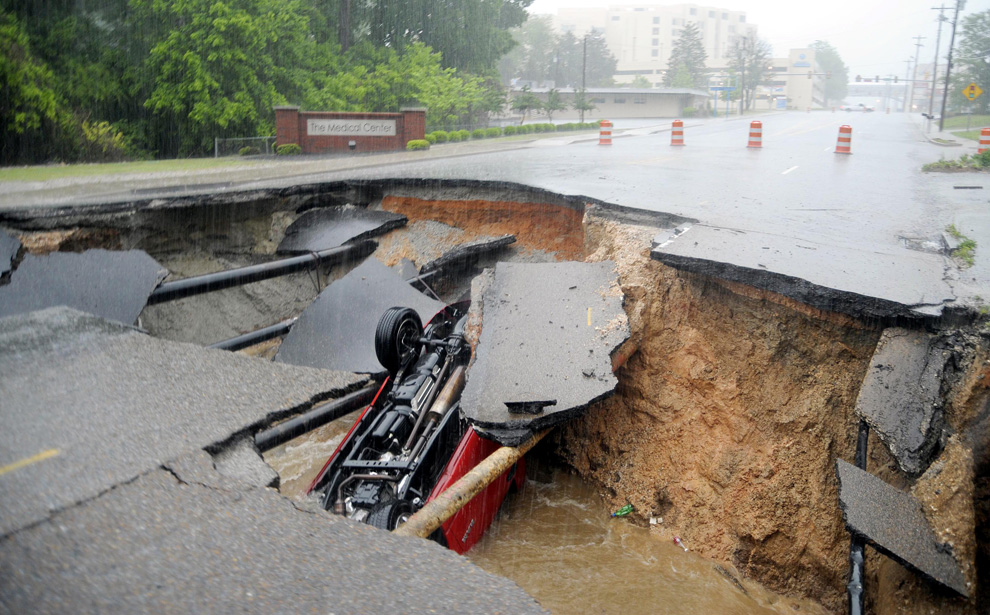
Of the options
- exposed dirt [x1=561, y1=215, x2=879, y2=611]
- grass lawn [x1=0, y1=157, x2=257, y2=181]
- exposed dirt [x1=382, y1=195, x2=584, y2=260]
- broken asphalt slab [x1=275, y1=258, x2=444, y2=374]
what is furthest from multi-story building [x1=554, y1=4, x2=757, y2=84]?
exposed dirt [x1=561, y1=215, x2=879, y2=611]

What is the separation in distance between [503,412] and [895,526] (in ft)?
7.14

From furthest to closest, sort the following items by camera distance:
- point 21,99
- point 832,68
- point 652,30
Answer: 1. point 832,68
2. point 652,30
3. point 21,99

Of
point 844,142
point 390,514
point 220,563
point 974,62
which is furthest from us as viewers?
point 974,62

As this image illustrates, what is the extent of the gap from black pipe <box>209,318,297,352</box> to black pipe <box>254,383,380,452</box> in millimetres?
1522

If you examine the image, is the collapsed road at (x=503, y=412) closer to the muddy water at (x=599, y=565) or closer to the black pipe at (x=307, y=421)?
the muddy water at (x=599, y=565)

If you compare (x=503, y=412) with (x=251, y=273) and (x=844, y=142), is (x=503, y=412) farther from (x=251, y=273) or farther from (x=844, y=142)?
(x=844, y=142)

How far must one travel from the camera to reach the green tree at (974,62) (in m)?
41.8

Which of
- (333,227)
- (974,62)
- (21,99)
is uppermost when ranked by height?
(974,62)

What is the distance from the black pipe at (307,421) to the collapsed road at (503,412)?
18.2 inches

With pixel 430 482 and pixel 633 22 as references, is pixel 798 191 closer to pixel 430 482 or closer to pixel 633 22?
pixel 430 482

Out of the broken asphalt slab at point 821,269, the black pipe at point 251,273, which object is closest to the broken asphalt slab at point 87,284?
the black pipe at point 251,273

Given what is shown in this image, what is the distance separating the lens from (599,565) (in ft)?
15.0

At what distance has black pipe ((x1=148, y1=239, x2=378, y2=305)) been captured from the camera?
19.0 feet

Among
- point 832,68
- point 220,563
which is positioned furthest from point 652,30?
point 220,563
